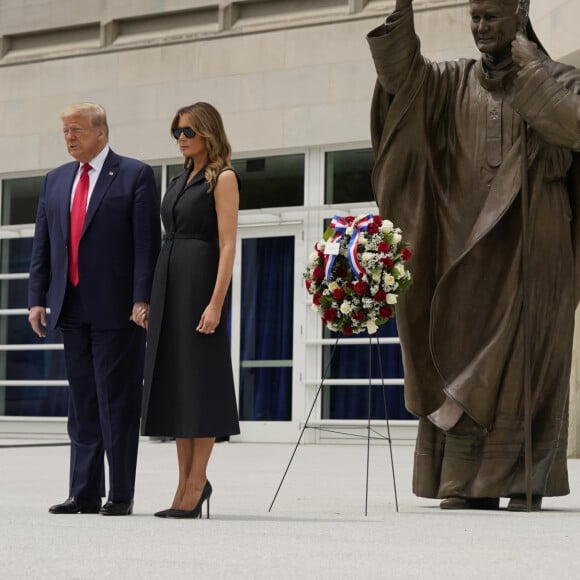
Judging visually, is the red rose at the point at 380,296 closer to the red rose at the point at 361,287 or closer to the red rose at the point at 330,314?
the red rose at the point at 361,287

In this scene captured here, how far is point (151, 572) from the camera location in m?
4.27

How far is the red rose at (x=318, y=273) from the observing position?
7.48 meters

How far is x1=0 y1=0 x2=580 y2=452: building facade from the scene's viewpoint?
18.0m

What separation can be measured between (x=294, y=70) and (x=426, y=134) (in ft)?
34.3

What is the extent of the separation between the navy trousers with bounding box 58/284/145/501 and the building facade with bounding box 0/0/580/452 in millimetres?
10908

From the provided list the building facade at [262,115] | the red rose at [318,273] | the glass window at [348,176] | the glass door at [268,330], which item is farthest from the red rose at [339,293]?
the glass door at [268,330]

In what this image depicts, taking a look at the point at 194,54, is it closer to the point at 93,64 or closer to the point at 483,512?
the point at 93,64

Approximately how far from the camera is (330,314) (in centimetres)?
743

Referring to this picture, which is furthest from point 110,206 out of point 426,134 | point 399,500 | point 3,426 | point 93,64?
point 3,426

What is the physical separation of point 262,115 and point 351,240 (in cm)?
1132

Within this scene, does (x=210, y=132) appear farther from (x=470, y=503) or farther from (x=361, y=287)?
(x=470, y=503)

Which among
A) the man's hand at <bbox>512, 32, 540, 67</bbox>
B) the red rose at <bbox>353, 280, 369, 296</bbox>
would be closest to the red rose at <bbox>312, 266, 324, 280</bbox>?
the red rose at <bbox>353, 280, 369, 296</bbox>

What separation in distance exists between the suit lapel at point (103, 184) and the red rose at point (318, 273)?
116 cm

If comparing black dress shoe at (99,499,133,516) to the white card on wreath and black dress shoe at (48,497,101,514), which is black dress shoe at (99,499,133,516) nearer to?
black dress shoe at (48,497,101,514)
